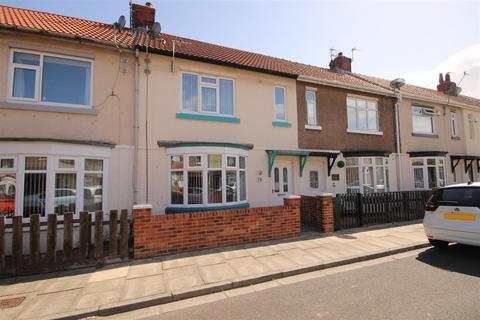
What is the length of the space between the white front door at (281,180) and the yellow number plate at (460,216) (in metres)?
5.26

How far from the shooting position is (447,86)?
1886 centimetres

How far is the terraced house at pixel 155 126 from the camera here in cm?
711

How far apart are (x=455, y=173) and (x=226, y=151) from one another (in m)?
14.0

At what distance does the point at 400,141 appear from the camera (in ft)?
44.5

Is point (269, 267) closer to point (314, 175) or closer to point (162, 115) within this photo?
point (162, 115)

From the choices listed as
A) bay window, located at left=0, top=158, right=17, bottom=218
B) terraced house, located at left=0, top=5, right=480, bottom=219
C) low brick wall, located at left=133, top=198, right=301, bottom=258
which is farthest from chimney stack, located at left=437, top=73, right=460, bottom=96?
bay window, located at left=0, top=158, right=17, bottom=218

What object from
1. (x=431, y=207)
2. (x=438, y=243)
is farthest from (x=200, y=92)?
(x=438, y=243)

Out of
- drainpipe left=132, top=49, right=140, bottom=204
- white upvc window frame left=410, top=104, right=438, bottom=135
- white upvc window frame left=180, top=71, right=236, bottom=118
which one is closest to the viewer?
drainpipe left=132, top=49, right=140, bottom=204

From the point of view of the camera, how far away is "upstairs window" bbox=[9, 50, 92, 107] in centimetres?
727

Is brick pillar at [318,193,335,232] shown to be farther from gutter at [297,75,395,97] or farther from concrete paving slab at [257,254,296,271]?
gutter at [297,75,395,97]

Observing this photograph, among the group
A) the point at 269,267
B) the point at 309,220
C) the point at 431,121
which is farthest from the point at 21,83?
the point at 431,121

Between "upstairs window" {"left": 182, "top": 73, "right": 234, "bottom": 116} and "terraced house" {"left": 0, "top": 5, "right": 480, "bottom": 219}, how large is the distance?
4 cm

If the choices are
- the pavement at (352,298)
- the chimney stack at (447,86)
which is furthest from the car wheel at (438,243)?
the chimney stack at (447,86)

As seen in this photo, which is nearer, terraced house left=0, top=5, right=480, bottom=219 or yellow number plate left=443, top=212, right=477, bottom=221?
yellow number plate left=443, top=212, right=477, bottom=221
